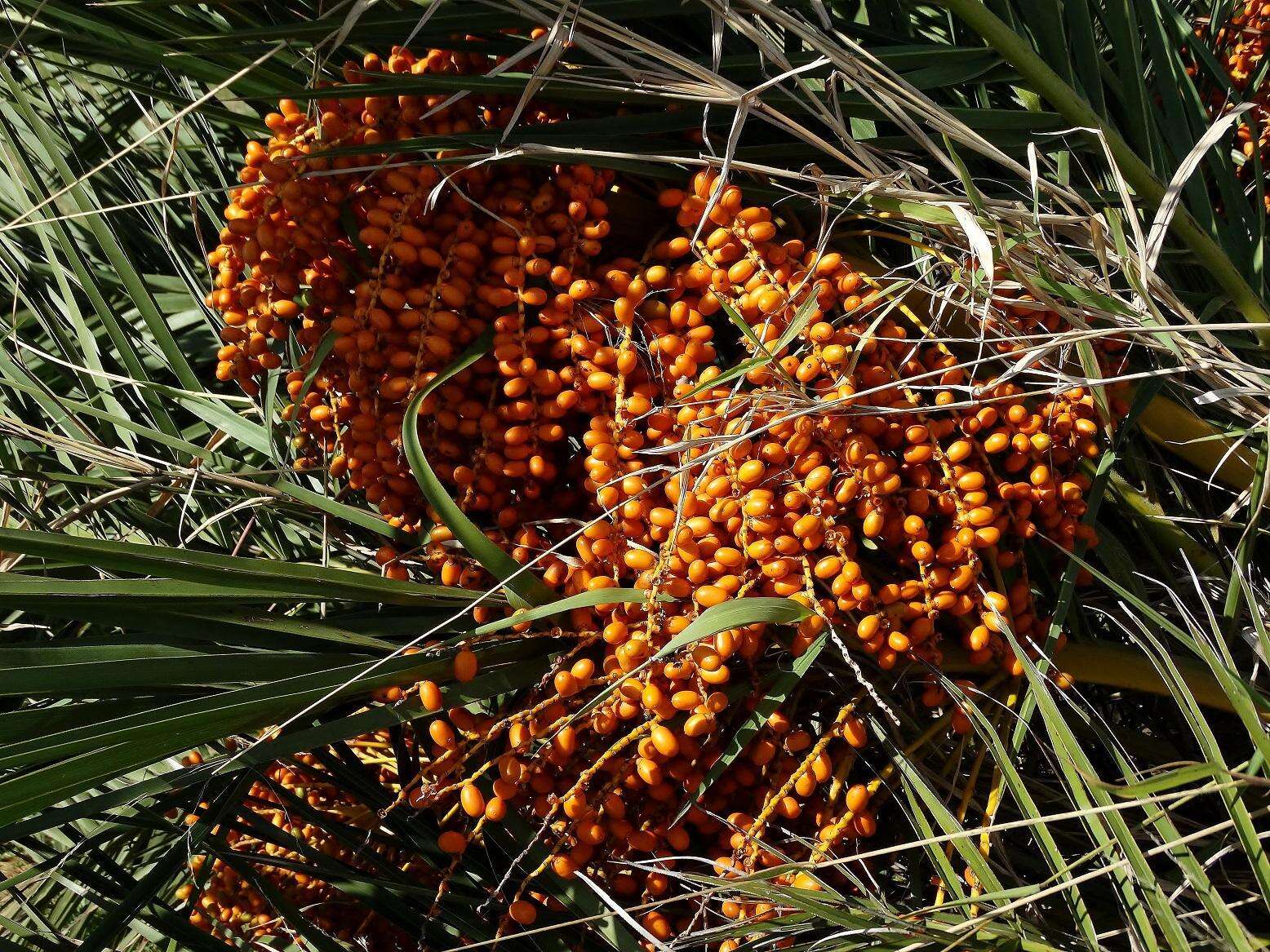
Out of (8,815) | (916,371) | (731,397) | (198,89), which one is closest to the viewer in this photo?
(8,815)

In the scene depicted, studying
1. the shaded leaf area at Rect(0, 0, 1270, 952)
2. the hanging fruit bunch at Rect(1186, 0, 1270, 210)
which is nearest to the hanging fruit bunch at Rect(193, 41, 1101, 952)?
the shaded leaf area at Rect(0, 0, 1270, 952)

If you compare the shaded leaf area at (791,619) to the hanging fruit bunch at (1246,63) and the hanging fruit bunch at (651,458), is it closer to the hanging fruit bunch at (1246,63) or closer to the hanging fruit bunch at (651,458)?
the hanging fruit bunch at (651,458)

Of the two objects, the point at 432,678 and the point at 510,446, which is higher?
the point at 510,446

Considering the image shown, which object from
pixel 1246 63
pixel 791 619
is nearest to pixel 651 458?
pixel 791 619

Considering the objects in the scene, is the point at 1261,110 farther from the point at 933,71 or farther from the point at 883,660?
the point at 883,660

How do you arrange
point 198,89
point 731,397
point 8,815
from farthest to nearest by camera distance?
point 198,89 → point 731,397 → point 8,815

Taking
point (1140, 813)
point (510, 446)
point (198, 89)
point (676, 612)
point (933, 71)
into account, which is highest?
point (198, 89)

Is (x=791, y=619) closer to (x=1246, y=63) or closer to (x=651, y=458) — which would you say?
(x=651, y=458)

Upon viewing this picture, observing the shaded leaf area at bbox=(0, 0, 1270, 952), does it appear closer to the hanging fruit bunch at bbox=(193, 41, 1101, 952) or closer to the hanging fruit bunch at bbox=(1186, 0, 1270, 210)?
the hanging fruit bunch at bbox=(193, 41, 1101, 952)

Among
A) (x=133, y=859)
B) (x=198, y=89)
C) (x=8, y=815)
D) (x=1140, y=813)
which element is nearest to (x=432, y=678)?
(x=8, y=815)
